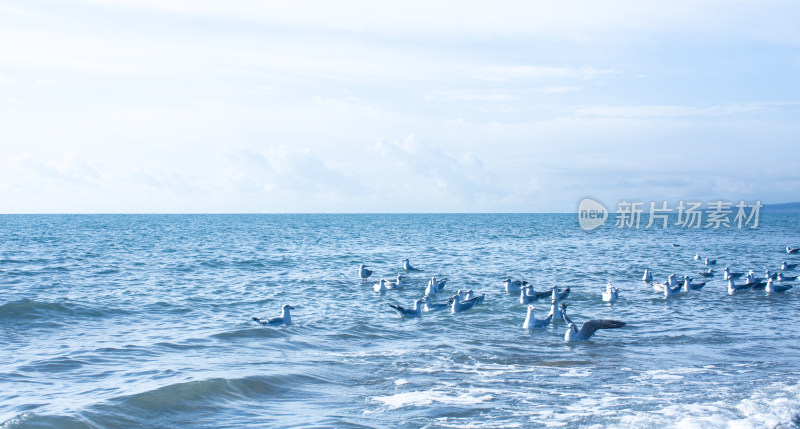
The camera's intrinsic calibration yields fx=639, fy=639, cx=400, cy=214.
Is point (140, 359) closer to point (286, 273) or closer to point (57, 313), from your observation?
point (57, 313)

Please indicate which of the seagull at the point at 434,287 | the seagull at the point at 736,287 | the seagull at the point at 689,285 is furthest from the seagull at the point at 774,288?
the seagull at the point at 434,287

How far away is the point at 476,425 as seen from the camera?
871cm

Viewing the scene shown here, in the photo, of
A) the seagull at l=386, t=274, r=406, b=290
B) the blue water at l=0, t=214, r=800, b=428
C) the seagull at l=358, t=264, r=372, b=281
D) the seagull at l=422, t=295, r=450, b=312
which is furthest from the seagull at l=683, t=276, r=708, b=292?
the seagull at l=358, t=264, r=372, b=281

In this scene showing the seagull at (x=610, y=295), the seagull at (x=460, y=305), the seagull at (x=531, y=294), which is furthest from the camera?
the seagull at (x=531, y=294)

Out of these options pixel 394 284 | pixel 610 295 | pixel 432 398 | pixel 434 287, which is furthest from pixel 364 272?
pixel 432 398

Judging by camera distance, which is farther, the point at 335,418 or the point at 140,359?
the point at 140,359

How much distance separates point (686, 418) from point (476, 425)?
2.90 meters

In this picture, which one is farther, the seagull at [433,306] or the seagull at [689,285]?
the seagull at [689,285]

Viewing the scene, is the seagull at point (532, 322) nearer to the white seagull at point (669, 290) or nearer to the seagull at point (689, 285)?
the white seagull at point (669, 290)

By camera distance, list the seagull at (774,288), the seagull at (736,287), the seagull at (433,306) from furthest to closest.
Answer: the seagull at (736,287) → the seagull at (774,288) → the seagull at (433,306)

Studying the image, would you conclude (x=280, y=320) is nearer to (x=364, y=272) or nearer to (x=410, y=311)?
(x=410, y=311)

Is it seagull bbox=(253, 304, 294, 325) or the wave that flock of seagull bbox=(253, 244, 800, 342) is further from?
the wave

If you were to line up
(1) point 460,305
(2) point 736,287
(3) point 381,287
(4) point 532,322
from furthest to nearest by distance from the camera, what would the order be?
(3) point 381,287 < (2) point 736,287 < (1) point 460,305 < (4) point 532,322

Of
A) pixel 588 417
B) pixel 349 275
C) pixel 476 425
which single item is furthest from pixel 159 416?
pixel 349 275
